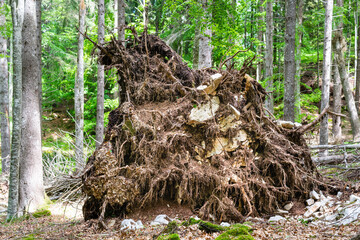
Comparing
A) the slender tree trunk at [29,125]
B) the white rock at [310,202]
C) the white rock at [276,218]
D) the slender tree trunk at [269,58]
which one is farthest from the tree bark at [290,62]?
the slender tree trunk at [29,125]

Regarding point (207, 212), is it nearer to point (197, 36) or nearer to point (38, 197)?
point (38, 197)

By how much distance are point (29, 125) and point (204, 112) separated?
17.4ft

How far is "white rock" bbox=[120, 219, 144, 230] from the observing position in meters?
4.89

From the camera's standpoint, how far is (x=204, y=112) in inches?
242

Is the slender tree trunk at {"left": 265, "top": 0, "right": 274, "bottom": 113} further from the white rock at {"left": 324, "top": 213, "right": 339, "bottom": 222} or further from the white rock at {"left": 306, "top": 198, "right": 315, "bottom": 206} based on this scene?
the white rock at {"left": 324, "top": 213, "right": 339, "bottom": 222}

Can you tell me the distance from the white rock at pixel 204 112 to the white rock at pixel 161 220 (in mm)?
2032

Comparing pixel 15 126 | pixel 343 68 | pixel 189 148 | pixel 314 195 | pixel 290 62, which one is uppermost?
pixel 343 68

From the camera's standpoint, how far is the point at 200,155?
6004 mm

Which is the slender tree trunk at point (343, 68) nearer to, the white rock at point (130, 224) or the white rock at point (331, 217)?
the white rock at point (331, 217)

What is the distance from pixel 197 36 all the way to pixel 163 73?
11.7 ft

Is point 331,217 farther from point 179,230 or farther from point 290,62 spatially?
point 290,62

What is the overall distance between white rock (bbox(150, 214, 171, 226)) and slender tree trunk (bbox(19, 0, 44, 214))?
4692mm

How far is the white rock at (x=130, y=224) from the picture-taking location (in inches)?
Answer: 193

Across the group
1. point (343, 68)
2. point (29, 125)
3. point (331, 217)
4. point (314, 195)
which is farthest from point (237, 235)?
point (343, 68)
